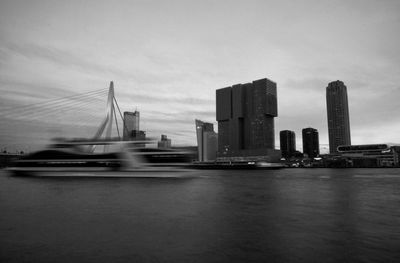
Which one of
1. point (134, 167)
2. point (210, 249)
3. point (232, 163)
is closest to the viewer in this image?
point (210, 249)

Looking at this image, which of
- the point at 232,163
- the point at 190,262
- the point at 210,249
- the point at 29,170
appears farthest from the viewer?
the point at 232,163

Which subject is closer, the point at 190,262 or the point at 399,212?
the point at 190,262

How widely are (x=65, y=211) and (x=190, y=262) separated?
10135mm

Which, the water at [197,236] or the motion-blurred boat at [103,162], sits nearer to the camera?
the water at [197,236]

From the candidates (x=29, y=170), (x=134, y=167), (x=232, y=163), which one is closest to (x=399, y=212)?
(x=134, y=167)

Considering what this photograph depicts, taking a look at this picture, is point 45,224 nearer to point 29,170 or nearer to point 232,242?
point 232,242

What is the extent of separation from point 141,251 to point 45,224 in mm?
5684

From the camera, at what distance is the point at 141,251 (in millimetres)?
7176

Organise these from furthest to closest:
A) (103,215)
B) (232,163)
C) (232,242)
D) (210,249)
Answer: (232,163) → (103,215) → (232,242) → (210,249)

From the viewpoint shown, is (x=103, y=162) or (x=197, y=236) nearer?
(x=197, y=236)

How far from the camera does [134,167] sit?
50.1m

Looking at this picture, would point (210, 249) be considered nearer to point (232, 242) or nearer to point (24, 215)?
point (232, 242)

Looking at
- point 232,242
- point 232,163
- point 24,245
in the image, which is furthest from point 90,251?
point 232,163

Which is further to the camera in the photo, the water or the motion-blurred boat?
the motion-blurred boat
